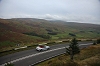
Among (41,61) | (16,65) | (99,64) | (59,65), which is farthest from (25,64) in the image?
(99,64)

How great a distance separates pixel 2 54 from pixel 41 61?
974cm

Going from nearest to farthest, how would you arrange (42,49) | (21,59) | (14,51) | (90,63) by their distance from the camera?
(90,63) → (21,59) → (14,51) → (42,49)

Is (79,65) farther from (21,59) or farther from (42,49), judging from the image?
(42,49)

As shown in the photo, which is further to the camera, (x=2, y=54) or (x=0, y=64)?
(x=2, y=54)

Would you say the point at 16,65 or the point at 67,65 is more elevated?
the point at 67,65

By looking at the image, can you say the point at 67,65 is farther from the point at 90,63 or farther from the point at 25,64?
the point at 25,64

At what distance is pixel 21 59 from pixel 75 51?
12091 mm

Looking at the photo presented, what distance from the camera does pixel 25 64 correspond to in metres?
22.2

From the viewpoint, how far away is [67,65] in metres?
18.7

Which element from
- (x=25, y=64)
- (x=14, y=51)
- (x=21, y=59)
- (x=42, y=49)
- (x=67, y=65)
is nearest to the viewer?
(x=67, y=65)

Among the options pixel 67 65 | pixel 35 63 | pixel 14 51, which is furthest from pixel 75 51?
pixel 14 51

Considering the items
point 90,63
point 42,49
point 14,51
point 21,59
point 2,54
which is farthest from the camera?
point 42,49

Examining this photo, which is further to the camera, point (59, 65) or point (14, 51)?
point (14, 51)

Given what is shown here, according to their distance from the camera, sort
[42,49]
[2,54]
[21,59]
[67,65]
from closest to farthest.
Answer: [67,65] < [21,59] < [2,54] < [42,49]
